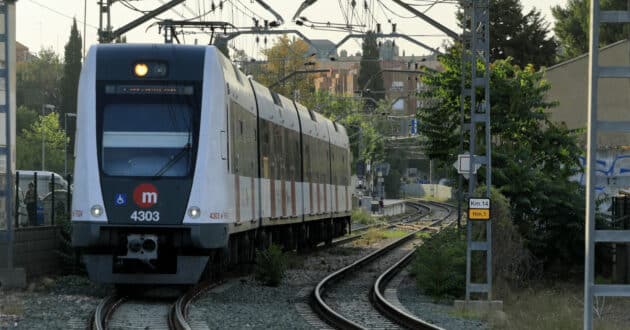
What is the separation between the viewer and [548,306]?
17859 mm

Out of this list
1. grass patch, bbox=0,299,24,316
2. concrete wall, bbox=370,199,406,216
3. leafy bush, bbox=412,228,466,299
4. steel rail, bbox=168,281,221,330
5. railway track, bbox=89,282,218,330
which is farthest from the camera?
concrete wall, bbox=370,199,406,216

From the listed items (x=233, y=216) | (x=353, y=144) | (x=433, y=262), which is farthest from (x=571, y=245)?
(x=353, y=144)

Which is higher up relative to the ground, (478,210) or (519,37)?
(519,37)

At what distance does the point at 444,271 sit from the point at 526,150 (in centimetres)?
603

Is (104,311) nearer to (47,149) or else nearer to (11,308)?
(11,308)

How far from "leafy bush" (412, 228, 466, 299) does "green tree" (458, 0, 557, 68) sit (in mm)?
37065

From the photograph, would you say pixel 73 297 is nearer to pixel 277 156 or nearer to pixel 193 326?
pixel 193 326

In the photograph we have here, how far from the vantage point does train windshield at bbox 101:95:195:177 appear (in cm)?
1639

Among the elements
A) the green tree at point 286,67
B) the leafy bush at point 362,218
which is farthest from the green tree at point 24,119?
the leafy bush at point 362,218

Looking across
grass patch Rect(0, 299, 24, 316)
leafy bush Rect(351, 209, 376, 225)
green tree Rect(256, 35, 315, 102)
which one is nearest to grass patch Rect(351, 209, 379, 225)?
leafy bush Rect(351, 209, 376, 225)

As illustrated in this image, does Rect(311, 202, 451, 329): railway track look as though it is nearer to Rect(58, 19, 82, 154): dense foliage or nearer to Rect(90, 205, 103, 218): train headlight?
Rect(90, 205, 103, 218): train headlight

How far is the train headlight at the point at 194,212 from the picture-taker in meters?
Result: 16.3

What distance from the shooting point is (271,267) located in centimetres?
2027

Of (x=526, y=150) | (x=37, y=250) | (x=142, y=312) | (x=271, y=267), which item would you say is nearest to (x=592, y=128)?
(x=142, y=312)
